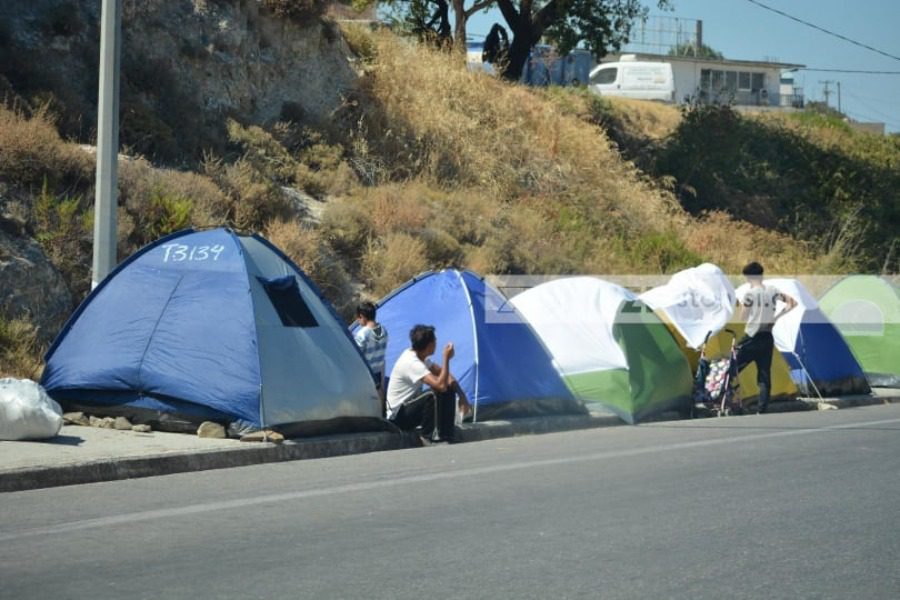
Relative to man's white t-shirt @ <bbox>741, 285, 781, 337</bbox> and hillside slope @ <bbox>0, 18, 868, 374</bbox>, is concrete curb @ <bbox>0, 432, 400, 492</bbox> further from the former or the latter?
man's white t-shirt @ <bbox>741, 285, 781, 337</bbox>

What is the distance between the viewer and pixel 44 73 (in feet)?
66.5

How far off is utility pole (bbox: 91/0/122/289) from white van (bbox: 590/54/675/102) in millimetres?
43924

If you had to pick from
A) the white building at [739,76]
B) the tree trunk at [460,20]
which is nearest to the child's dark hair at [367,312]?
the tree trunk at [460,20]

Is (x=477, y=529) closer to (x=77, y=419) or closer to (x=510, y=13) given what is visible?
(x=77, y=419)

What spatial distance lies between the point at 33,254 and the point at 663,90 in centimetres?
4436

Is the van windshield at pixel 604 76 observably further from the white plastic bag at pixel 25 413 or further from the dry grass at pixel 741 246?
the white plastic bag at pixel 25 413

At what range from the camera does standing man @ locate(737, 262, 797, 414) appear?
57.1 feet

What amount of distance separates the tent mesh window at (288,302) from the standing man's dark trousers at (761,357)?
22.7 ft

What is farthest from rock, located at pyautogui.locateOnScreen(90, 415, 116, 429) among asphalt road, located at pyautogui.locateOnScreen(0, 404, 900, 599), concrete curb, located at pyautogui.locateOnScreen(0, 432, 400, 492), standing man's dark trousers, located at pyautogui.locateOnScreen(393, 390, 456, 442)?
standing man's dark trousers, located at pyautogui.locateOnScreen(393, 390, 456, 442)

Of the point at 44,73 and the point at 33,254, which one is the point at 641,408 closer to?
the point at 33,254

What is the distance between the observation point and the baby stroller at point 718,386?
17391 mm

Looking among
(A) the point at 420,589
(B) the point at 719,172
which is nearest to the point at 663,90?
(B) the point at 719,172

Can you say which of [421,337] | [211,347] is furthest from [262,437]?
[421,337]

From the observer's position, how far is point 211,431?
12.1m
